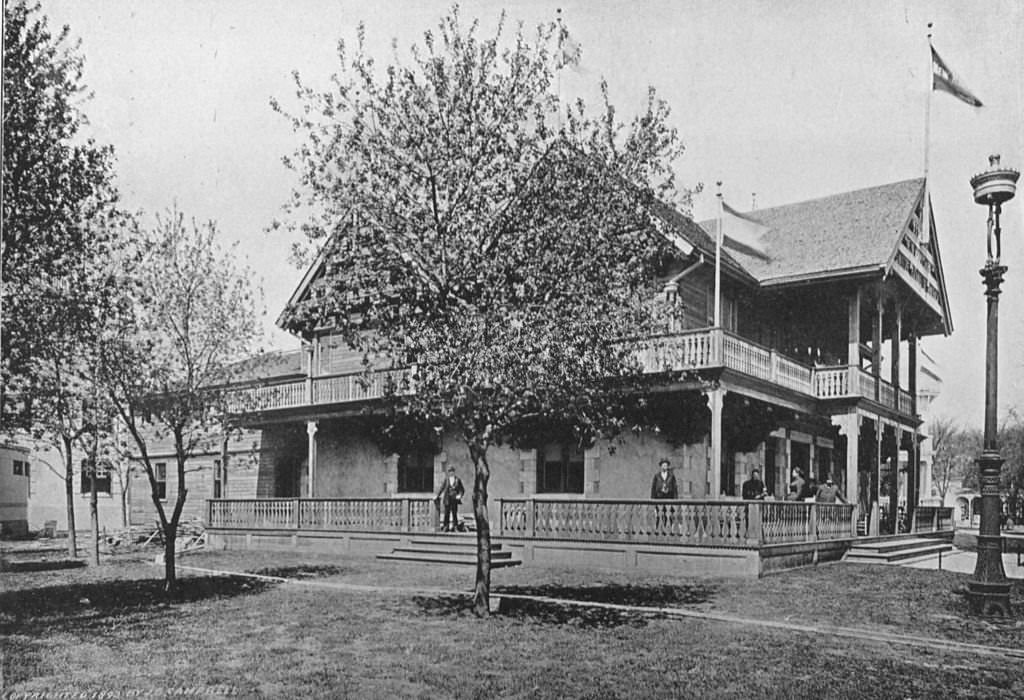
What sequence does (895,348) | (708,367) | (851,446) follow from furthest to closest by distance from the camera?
(895,348) → (851,446) → (708,367)

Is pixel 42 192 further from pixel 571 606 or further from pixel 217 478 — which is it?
pixel 217 478

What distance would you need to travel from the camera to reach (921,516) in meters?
24.7

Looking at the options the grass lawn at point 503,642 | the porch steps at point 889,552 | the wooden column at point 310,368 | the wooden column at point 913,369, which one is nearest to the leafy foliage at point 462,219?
the grass lawn at point 503,642

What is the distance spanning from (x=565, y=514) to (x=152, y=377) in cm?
803

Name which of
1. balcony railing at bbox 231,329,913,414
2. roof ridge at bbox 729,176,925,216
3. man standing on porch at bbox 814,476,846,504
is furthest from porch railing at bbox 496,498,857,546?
roof ridge at bbox 729,176,925,216

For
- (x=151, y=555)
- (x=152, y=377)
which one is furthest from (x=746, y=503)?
(x=151, y=555)

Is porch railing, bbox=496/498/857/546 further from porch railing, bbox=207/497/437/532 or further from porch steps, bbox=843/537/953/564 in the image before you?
porch railing, bbox=207/497/437/532

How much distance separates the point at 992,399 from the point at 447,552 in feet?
35.5

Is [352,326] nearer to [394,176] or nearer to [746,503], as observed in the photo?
[394,176]

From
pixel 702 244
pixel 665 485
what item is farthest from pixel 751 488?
pixel 702 244

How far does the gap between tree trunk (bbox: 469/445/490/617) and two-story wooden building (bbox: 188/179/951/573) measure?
20.1ft

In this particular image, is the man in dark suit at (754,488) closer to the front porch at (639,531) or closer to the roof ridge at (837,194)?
the front porch at (639,531)

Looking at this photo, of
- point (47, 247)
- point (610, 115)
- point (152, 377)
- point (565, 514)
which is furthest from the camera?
point (565, 514)

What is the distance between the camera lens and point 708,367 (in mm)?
17609
